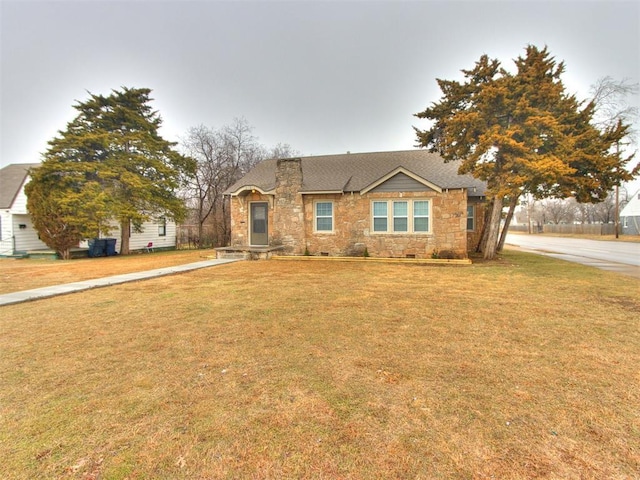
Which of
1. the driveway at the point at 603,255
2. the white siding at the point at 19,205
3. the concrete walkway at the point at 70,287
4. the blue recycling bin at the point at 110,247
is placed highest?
the white siding at the point at 19,205

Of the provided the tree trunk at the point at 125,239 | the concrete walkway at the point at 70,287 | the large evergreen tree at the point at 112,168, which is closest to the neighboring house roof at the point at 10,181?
the large evergreen tree at the point at 112,168

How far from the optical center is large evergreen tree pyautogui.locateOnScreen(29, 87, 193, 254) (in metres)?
14.6

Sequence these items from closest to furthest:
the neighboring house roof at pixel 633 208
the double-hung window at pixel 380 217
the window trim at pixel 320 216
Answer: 1. the double-hung window at pixel 380 217
2. the window trim at pixel 320 216
3. the neighboring house roof at pixel 633 208

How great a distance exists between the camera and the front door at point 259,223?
15344 millimetres

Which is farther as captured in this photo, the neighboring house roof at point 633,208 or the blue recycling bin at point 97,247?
the neighboring house roof at point 633,208

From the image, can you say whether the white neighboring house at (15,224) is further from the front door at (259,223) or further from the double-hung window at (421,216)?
the double-hung window at (421,216)

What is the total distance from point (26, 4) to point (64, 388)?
15.5 m

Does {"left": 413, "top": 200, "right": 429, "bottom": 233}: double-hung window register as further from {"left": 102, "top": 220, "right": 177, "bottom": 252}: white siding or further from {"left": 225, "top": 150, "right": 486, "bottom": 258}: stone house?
{"left": 102, "top": 220, "right": 177, "bottom": 252}: white siding

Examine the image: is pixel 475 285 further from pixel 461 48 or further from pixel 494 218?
pixel 461 48

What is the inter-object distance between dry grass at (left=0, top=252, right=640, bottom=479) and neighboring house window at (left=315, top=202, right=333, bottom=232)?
341 inches

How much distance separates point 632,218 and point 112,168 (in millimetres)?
53344

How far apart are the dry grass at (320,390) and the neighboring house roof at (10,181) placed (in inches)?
630

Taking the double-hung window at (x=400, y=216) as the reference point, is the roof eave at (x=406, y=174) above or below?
above

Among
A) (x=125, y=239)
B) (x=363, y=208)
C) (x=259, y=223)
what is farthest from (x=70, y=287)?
(x=125, y=239)
